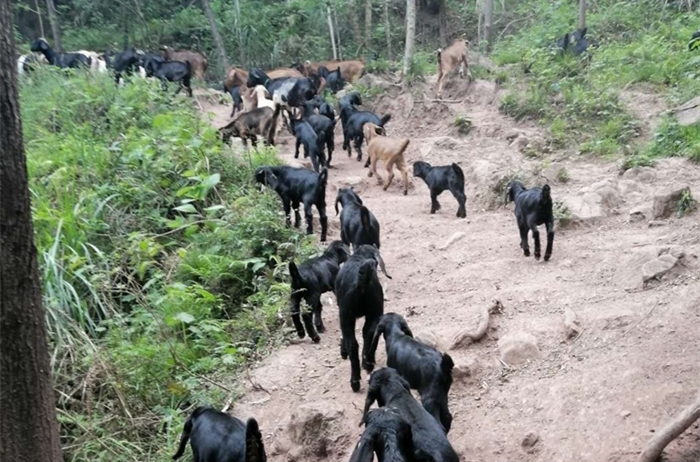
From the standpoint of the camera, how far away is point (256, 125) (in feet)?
45.9

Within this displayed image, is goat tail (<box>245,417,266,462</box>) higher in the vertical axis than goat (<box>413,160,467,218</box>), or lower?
lower

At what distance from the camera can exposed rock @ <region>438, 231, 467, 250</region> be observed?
9648 millimetres

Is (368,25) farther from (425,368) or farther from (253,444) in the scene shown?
(253,444)

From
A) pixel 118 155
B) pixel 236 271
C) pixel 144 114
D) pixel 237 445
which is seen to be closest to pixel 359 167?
pixel 144 114

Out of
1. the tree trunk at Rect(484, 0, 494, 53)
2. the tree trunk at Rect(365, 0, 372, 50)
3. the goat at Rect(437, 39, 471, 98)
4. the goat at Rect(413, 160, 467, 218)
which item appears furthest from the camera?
the tree trunk at Rect(365, 0, 372, 50)

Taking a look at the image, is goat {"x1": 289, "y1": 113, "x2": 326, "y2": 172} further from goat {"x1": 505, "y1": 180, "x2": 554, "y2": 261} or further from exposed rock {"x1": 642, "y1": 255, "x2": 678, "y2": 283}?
exposed rock {"x1": 642, "y1": 255, "x2": 678, "y2": 283}

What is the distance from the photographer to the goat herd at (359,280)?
4.58 metres

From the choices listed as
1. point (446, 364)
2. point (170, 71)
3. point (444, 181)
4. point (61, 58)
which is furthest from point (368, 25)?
point (446, 364)

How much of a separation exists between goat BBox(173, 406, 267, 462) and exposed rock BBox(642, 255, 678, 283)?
3.95 metres

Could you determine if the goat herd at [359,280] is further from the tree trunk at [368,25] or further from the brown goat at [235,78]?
the tree trunk at [368,25]

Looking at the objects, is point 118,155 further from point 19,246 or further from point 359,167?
point 19,246

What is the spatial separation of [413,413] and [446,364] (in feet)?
1.75

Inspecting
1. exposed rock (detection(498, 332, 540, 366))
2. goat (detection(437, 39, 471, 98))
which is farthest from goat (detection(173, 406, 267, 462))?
goat (detection(437, 39, 471, 98))

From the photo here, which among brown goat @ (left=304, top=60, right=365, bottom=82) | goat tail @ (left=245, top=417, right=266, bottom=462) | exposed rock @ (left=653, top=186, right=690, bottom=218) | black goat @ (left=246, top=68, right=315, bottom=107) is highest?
brown goat @ (left=304, top=60, right=365, bottom=82)
